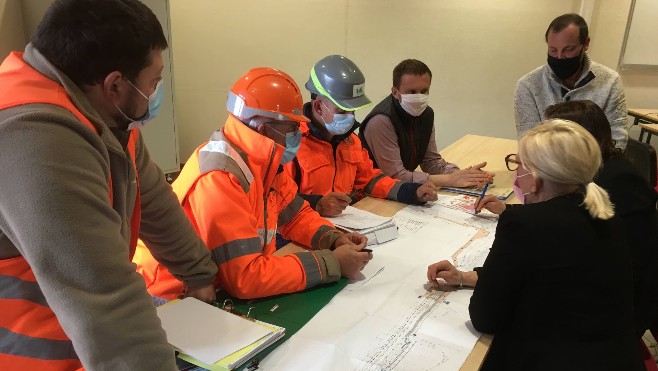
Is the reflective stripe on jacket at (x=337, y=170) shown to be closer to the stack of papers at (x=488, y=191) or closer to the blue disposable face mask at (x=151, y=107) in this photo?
the stack of papers at (x=488, y=191)

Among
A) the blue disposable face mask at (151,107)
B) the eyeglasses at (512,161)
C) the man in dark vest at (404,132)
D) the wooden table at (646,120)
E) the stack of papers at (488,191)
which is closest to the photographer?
the blue disposable face mask at (151,107)

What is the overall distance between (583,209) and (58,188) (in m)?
1.19

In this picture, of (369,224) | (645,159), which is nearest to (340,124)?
(369,224)

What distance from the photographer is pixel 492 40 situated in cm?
475

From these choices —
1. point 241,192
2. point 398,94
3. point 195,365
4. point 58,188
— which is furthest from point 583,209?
point 398,94

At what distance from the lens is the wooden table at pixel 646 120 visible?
4162 mm

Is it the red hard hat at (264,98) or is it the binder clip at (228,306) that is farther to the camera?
the red hard hat at (264,98)

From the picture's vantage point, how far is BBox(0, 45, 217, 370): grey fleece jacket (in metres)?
0.72

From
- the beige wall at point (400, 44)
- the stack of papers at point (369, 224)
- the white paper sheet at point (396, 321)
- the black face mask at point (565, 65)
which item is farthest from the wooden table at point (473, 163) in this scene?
the beige wall at point (400, 44)

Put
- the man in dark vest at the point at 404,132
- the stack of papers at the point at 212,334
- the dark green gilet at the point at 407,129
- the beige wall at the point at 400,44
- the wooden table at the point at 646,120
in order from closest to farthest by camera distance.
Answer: the stack of papers at the point at 212,334
the man in dark vest at the point at 404,132
the dark green gilet at the point at 407,129
the wooden table at the point at 646,120
the beige wall at the point at 400,44

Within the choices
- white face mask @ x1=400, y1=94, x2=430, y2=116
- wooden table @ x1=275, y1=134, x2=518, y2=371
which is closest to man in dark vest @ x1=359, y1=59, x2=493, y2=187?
white face mask @ x1=400, y1=94, x2=430, y2=116

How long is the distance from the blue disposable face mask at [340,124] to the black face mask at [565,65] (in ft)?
4.07

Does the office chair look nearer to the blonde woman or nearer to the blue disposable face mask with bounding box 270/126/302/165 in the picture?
the blonde woman

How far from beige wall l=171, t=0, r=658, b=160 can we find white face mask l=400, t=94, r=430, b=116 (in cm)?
234
